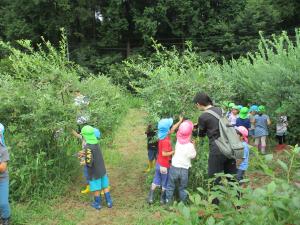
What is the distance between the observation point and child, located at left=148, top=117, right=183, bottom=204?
6.15 metres

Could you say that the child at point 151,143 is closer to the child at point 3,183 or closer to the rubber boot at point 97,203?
the rubber boot at point 97,203

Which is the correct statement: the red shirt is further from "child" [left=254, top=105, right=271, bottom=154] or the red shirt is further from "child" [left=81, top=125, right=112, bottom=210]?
"child" [left=254, top=105, right=271, bottom=154]

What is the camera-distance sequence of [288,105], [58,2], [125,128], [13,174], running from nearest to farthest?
1. [13,174]
2. [288,105]
3. [125,128]
4. [58,2]

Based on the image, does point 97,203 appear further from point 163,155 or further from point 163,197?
point 163,155

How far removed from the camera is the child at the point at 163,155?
6152 millimetres

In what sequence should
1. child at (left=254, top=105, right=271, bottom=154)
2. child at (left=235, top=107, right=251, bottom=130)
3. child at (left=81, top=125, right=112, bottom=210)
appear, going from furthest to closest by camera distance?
child at (left=235, top=107, right=251, bottom=130) < child at (left=254, top=105, right=271, bottom=154) < child at (left=81, top=125, right=112, bottom=210)

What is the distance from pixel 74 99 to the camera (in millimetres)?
6980

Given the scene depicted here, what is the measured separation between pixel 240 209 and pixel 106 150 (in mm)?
7820

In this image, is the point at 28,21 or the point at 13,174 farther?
the point at 28,21

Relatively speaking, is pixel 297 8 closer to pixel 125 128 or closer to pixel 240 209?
pixel 125 128

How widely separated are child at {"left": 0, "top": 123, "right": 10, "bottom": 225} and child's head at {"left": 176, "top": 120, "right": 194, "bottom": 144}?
2.41 m

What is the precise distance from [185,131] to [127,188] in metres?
2.06

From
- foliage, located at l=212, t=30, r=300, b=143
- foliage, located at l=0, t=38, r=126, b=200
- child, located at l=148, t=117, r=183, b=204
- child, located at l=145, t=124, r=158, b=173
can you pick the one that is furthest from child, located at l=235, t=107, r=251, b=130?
foliage, located at l=0, t=38, r=126, b=200

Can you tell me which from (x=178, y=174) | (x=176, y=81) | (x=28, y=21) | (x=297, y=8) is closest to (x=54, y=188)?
(x=178, y=174)
